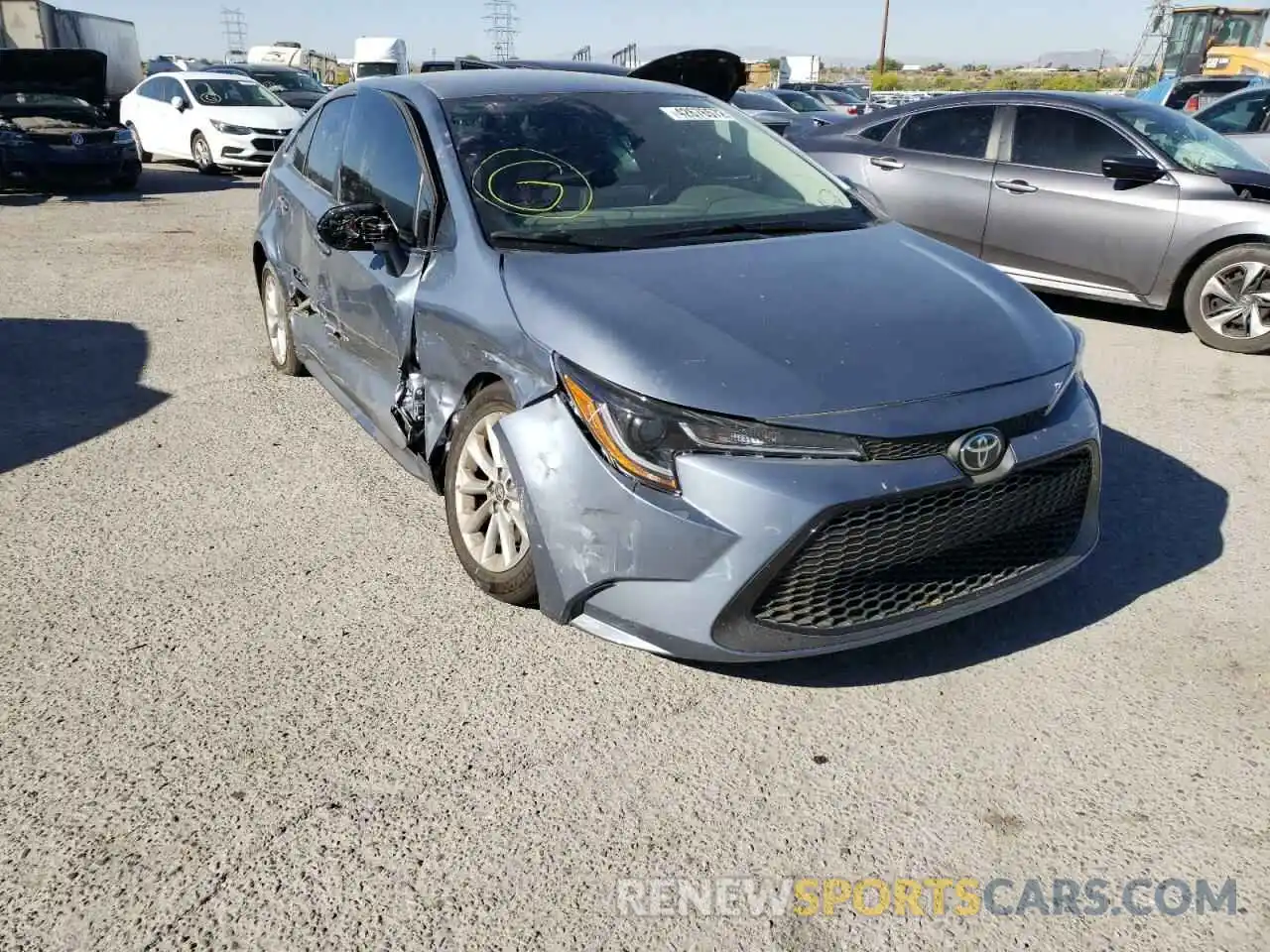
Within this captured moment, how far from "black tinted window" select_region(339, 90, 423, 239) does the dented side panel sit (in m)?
1.28

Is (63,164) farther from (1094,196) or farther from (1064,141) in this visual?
(1094,196)

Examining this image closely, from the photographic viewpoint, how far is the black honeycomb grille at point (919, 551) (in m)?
2.61

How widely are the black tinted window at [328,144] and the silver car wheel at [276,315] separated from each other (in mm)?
695

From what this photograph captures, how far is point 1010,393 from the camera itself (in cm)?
282

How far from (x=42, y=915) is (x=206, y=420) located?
328 centimetres

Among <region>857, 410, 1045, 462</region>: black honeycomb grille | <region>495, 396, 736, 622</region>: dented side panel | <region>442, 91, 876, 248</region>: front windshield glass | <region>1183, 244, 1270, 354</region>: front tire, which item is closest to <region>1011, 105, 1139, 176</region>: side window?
<region>1183, 244, 1270, 354</region>: front tire

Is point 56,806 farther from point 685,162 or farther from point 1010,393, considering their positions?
point 685,162

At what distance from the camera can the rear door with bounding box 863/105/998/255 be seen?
24.2ft

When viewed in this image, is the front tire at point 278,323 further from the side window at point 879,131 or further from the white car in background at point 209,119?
the white car in background at point 209,119

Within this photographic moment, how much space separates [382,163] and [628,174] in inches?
40.3

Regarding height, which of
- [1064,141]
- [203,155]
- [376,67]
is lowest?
[376,67]

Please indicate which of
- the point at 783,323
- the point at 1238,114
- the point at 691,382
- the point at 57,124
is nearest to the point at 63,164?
the point at 57,124

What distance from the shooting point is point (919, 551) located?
8.93 feet

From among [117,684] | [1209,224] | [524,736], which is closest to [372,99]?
[117,684]
